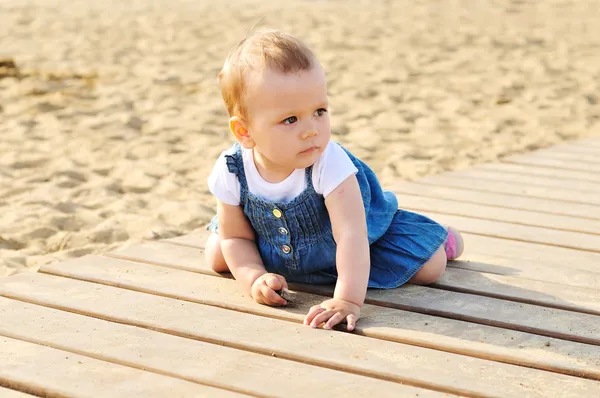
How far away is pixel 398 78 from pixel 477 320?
499 centimetres

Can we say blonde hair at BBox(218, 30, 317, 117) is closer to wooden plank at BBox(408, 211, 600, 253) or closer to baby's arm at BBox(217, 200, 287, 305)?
baby's arm at BBox(217, 200, 287, 305)

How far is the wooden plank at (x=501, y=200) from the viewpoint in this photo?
3.54 meters

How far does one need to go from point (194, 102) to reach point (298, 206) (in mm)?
4054

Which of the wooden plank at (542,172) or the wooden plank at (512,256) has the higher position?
the wooden plank at (512,256)

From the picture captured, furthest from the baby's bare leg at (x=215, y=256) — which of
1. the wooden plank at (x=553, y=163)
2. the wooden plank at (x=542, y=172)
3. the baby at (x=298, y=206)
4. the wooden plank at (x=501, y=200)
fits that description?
the wooden plank at (x=553, y=163)

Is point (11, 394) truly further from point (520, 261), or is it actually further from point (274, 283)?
point (520, 261)

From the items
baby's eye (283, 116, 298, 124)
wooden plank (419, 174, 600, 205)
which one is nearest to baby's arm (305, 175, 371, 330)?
baby's eye (283, 116, 298, 124)

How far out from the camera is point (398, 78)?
720cm

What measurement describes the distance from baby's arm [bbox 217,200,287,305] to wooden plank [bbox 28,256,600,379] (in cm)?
5

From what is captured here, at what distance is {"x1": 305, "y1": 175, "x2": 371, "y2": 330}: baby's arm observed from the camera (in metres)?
2.36

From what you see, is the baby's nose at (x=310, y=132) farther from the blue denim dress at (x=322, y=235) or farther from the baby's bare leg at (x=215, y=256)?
the baby's bare leg at (x=215, y=256)

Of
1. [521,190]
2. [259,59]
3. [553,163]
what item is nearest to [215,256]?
[259,59]

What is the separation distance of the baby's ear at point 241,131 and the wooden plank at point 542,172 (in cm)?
211

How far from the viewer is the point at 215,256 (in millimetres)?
2793
